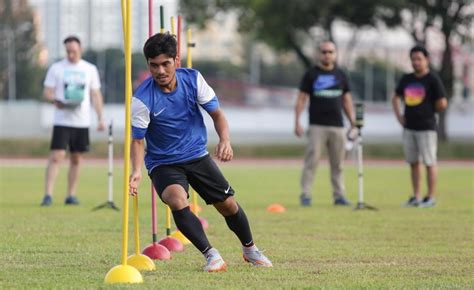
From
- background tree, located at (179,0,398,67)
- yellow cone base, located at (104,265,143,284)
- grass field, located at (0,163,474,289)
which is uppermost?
background tree, located at (179,0,398,67)

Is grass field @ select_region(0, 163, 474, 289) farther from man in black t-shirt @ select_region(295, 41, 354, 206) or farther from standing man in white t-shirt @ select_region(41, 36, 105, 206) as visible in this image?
standing man in white t-shirt @ select_region(41, 36, 105, 206)

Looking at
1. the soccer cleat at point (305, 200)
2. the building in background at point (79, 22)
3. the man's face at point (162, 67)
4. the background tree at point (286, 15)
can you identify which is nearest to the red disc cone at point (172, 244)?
Answer: the man's face at point (162, 67)

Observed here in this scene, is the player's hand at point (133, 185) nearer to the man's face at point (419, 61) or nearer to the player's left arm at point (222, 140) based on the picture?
the player's left arm at point (222, 140)

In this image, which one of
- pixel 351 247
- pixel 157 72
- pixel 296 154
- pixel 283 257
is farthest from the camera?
pixel 296 154

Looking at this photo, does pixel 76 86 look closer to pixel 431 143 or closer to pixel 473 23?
pixel 431 143

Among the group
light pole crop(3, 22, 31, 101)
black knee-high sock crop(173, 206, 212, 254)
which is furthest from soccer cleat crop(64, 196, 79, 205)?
light pole crop(3, 22, 31, 101)

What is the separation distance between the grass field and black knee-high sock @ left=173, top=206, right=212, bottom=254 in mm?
232

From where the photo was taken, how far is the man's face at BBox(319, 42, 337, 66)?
55.2ft

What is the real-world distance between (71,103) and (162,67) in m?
7.82

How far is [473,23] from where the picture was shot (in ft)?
139

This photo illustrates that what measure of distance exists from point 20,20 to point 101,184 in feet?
85.4

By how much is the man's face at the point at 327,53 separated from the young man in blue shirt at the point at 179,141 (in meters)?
7.53

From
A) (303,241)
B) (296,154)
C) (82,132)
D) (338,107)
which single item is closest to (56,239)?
(303,241)

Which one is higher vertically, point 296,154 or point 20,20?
point 20,20
